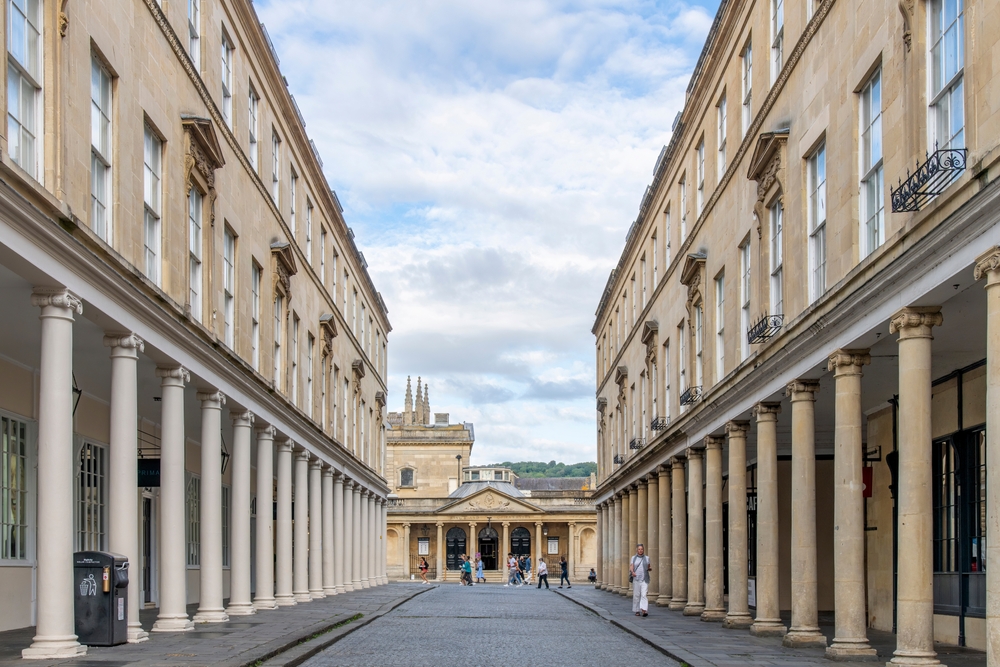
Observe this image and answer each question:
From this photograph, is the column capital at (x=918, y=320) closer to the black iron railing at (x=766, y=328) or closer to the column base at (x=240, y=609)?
the black iron railing at (x=766, y=328)

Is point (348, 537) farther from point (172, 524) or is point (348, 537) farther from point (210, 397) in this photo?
point (172, 524)

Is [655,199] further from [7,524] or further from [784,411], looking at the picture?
[7,524]

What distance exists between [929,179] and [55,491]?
11.1 m

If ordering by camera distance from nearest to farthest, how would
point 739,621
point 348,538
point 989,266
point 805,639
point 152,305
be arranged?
point 989,266, point 152,305, point 805,639, point 739,621, point 348,538

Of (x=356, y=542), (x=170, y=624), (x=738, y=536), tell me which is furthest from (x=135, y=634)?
(x=356, y=542)

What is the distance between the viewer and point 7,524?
21750mm

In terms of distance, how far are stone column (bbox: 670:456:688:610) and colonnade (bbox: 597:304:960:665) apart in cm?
3

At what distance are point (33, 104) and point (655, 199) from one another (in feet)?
86.6

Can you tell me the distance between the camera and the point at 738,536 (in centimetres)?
2488

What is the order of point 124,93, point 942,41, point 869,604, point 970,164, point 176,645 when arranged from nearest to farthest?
1. point 970,164
2. point 942,41
3. point 176,645
4. point 124,93
5. point 869,604

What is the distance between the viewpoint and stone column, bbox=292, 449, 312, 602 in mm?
35656

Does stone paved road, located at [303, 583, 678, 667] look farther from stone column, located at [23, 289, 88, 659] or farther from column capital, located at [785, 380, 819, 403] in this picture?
column capital, located at [785, 380, 819, 403]

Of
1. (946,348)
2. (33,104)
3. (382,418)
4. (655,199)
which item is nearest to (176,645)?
(33,104)

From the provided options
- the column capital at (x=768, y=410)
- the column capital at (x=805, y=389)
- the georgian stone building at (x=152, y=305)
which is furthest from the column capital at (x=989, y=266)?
the column capital at (x=768, y=410)
